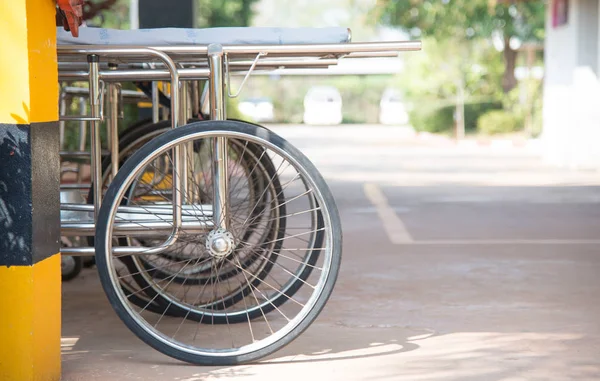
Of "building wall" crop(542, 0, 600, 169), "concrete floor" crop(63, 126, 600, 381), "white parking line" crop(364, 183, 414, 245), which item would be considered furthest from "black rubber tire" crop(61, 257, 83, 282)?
"building wall" crop(542, 0, 600, 169)

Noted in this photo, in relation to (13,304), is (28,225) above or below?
above

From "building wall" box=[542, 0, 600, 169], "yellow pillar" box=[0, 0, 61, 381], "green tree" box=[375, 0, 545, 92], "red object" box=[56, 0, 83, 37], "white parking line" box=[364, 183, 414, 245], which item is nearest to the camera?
"yellow pillar" box=[0, 0, 61, 381]

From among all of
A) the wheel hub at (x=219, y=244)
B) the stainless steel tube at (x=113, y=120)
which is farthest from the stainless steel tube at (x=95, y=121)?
the wheel hub at (x=219, y=244)

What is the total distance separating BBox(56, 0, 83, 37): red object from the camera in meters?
4.46

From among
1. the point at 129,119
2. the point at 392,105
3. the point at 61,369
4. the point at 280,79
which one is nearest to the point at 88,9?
the point at 129,119

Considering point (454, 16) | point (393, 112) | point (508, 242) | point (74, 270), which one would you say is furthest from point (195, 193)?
point (393, 112)

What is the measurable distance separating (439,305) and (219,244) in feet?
6.48

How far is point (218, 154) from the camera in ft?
16.3

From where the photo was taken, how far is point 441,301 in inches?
257

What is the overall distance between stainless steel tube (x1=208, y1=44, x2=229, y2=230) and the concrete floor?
0.73m

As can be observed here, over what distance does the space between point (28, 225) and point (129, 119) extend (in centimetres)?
635

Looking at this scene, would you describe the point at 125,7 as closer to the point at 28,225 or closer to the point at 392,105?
the point at 392,105

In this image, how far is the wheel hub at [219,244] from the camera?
16.2ft

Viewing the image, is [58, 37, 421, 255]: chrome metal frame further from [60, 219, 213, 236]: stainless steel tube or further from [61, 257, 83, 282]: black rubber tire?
[61, 257, 83, 282]: black rubber tire
